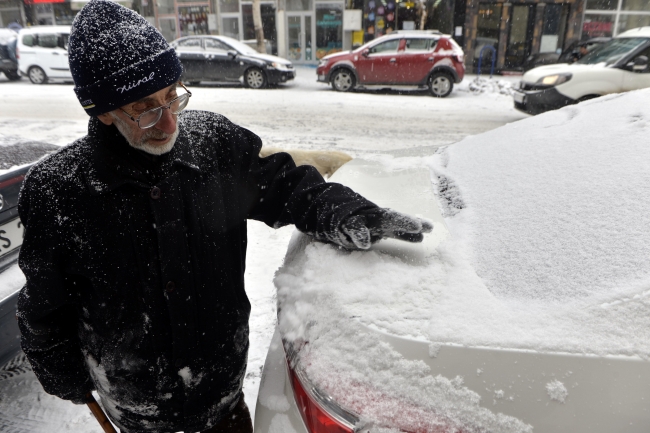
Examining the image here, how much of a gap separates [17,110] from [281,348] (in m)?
10.3

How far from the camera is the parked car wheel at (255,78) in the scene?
12.3 metres

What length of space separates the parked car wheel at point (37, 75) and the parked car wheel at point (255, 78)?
596 cm

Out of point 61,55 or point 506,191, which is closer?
point 506,191

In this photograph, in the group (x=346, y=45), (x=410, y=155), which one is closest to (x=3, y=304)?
(x=410, y=155)

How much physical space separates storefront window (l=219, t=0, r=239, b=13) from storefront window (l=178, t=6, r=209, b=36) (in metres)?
0.63

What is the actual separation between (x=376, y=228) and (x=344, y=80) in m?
11.3

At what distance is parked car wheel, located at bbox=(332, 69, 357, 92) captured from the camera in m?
12.1

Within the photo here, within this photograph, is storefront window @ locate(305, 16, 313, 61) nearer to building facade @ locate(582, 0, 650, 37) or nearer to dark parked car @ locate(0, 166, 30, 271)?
building facade @ locate(582, 0, 650, 37)

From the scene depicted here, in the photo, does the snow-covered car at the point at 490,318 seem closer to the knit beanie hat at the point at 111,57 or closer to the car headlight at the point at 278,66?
the knit beanie hat at the point at 111,57

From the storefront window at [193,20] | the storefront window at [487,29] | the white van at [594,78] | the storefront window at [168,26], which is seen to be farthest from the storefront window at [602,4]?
the storefront window at [168,26]

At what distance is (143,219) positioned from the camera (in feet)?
4.58

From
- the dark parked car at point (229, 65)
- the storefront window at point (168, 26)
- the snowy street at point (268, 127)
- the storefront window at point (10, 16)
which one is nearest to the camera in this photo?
the snowy street at point (268, 127)

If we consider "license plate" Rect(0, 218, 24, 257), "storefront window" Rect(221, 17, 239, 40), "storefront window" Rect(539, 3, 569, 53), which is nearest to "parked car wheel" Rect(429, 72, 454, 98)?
"storefront window" Rect(539, 3, 569, 53)

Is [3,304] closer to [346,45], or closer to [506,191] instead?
[506,191]
